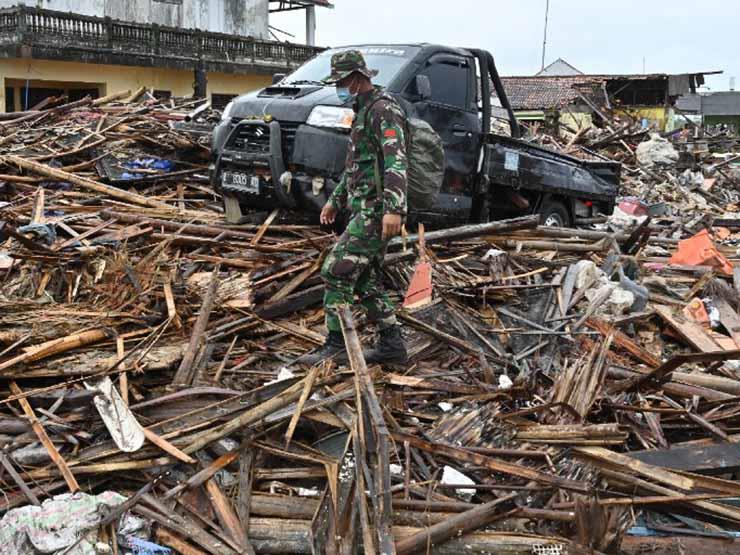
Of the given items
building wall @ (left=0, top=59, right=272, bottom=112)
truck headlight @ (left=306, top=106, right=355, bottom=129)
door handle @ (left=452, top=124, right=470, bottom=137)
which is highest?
building wall @ (left=0, top=59, right=272, bottom=112)

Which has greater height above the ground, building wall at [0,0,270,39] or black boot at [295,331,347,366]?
building wall at [0,0,270,39]

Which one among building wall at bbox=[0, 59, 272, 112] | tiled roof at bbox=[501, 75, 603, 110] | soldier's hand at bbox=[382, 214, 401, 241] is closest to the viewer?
soldier's hand at bbox=[382, 214, 401, 241]

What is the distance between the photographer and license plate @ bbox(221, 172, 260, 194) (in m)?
7.47

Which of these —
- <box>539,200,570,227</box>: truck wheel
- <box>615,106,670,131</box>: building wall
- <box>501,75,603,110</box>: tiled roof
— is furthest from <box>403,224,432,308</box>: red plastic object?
<box>615,106,670,131</box>: building wall

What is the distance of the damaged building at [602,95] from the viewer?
35094 mm

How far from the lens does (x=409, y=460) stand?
4.13 m

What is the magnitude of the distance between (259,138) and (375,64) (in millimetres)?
1498

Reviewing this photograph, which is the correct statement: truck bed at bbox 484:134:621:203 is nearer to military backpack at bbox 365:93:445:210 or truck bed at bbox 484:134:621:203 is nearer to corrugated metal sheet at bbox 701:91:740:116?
military backpack at bbox 365:93:445:210

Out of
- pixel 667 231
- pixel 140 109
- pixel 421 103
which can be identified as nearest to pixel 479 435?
pixel 421 103

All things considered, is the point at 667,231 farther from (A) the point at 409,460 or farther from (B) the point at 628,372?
(A) the point at 409,460

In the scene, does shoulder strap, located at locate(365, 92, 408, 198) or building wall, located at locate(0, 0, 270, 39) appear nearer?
shoulder strap, located at locate(365, 92, 408, 198)

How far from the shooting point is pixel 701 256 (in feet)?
28.9

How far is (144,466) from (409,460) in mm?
1381

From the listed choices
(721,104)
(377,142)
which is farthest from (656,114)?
(377,142)
